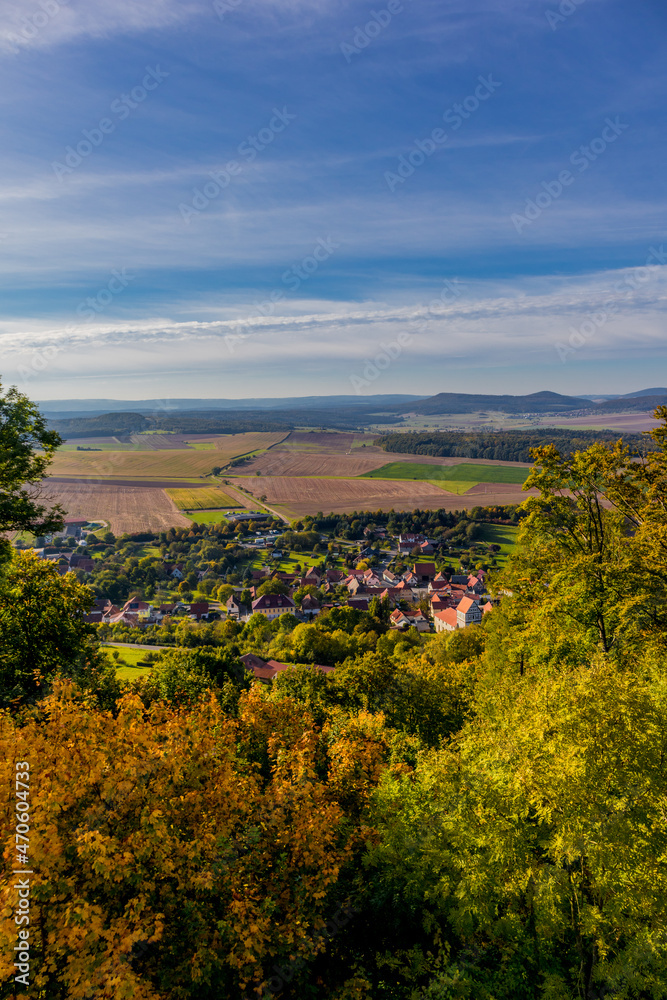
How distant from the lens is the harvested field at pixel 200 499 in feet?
386

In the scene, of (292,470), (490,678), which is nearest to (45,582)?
(490,678)

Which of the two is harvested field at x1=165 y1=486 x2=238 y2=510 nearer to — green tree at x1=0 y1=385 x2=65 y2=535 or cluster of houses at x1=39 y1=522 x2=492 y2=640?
cluster of houses at x1=39 y1=522 x2=492 y2=640

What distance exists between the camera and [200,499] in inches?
4843

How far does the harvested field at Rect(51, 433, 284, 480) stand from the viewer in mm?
131625

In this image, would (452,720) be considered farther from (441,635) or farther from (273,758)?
(441,635)

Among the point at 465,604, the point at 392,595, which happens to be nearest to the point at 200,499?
the point at 392,595

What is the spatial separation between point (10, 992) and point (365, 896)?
596 centimetres

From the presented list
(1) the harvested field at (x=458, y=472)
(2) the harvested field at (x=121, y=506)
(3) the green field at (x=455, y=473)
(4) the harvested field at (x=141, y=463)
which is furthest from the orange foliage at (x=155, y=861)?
(1) the harvested field at (x=458, y=472)

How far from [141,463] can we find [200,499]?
37.5m

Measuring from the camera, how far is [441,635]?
46.4m

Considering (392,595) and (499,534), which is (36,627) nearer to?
(392,595)

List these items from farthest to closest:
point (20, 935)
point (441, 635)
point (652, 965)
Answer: point (441, 635)
point (652, 965)
point (20, 935)

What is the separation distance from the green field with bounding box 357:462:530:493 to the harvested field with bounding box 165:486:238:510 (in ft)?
129

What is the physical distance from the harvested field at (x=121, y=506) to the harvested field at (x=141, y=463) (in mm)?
11163
